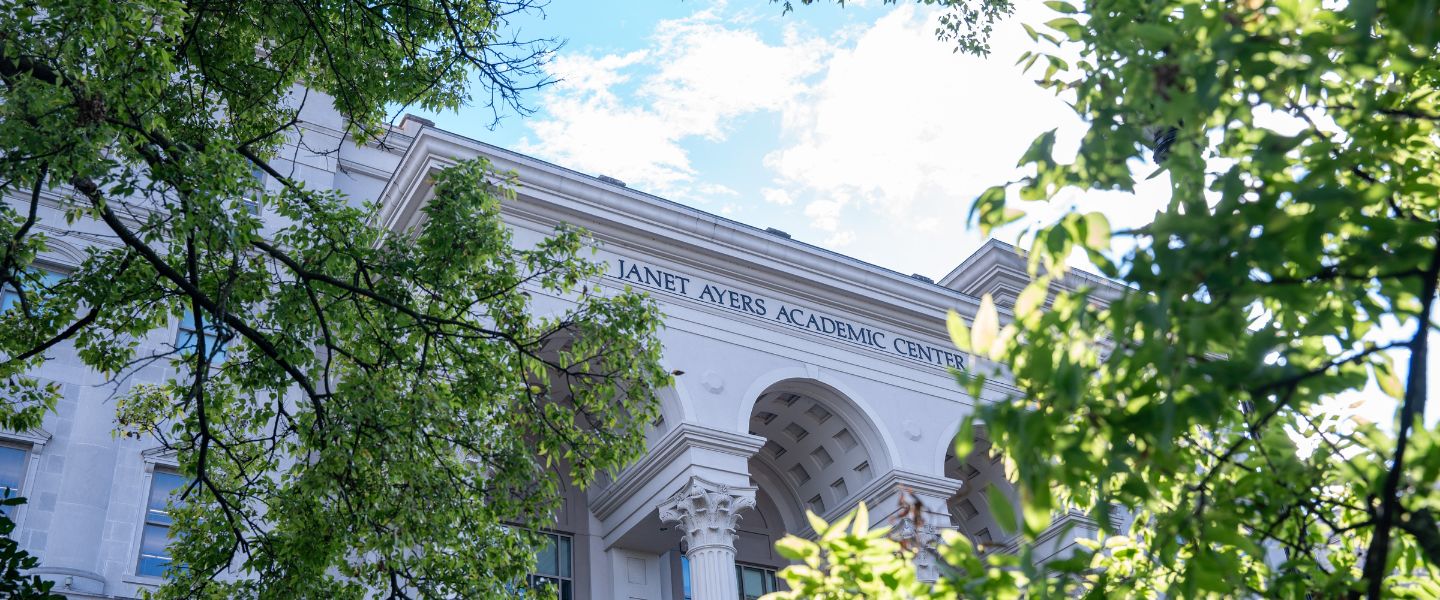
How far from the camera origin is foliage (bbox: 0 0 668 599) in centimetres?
1087

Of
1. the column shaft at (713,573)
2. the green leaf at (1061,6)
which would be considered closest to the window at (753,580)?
the column shaft at (713,573)

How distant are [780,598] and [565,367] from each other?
7573 millimetres

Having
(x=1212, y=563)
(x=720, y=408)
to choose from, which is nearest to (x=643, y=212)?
(x=720, y=408)

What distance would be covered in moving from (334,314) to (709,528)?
30.0 feet

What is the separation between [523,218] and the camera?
2123cm

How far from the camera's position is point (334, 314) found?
Answer: 1238 cm

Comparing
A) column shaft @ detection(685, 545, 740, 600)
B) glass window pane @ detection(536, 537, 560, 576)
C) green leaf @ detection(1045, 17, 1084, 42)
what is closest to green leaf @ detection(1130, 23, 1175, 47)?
green leaf @ detection(1045, 17, 1084, 42)

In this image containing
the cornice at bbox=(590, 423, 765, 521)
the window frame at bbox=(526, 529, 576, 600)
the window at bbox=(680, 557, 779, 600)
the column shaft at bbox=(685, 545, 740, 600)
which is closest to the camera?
the column shaft at bbox=(685, 545, 740, 600)

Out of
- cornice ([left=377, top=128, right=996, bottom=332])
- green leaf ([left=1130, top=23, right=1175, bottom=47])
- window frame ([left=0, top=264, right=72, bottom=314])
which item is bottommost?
green leaf ([left=1130, top=23, right=1175, bottom=47])

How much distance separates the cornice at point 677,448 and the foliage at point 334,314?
21.8 feet

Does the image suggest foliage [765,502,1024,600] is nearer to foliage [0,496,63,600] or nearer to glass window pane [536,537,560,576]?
foliage [0,496,63,600]

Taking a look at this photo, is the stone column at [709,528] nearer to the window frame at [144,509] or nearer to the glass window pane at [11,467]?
the window frame at [144,509]

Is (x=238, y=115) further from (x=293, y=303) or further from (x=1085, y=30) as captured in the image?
(x=1085, y=30)

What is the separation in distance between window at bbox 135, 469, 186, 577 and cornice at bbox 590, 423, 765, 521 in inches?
268
